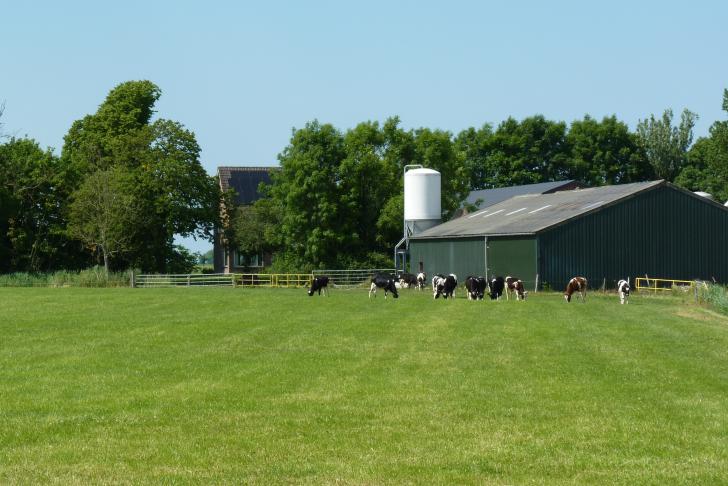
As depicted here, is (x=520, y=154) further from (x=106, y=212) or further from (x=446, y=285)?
(x=446, y=285)

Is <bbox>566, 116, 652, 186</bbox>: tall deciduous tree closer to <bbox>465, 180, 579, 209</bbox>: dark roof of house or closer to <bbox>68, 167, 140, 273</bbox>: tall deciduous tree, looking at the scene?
<bbox>465, 180, 579, 209</bbox>: dark roof of house

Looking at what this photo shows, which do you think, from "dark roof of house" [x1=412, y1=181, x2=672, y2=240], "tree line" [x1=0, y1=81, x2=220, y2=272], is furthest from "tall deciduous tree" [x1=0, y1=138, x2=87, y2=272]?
"dark roof of house" [x1=412, y1=181, x2=672, y2=240]

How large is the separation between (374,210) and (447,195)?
572 centimetres

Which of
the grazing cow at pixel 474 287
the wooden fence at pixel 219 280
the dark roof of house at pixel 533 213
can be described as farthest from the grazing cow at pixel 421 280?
the grazing cow at pixel 474 287

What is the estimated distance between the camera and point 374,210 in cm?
8006

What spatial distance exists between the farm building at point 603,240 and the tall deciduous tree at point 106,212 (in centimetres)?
2558

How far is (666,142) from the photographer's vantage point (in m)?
116

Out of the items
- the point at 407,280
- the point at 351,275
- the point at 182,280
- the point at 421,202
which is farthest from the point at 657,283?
the point at 182,280

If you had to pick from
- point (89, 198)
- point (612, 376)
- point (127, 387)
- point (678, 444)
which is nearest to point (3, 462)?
point (127, 387)

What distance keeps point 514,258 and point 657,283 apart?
7843mm

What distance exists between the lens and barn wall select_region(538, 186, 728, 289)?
55438 millimetres

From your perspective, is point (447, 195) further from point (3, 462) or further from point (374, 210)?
point (3, 462)

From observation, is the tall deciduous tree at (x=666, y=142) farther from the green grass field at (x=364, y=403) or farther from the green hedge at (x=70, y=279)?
the green grass field at (x=364, y=403)

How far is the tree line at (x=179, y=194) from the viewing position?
255ft
